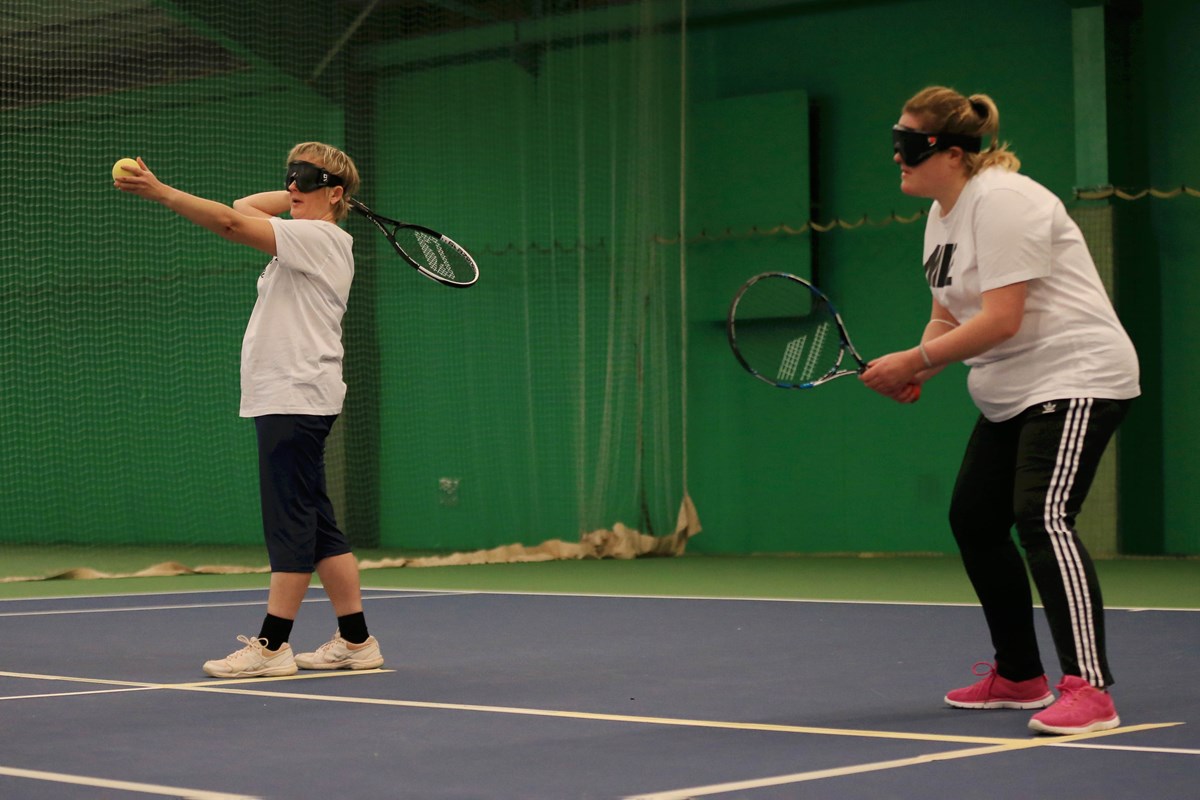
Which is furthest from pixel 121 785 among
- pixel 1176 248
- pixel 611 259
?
pixel 1176 248

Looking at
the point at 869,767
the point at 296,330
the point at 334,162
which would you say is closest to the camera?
the point at 869,767

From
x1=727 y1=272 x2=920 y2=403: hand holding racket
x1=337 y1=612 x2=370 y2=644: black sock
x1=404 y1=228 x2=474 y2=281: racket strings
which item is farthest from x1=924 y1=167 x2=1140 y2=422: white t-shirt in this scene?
x1=404 y1=228 x2=474 y2=281: racket strings

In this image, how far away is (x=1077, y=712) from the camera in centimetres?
320

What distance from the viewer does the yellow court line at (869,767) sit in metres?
2.64

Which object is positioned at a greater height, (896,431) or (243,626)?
(896,431)

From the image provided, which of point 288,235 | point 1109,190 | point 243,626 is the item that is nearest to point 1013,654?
point 288,235

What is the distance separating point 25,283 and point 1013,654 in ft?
34.4

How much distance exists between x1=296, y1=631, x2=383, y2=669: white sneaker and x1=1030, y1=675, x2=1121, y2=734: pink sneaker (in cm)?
200

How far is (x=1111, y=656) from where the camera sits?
460 cm

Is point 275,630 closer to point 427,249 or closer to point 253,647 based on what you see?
point 253,647

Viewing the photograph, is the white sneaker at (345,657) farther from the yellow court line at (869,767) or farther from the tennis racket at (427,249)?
the yellow court line at (869,767)

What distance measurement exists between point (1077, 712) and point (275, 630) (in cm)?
219

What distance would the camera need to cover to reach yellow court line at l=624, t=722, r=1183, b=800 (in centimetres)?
264

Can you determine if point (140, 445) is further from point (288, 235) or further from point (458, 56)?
point (288, 235)
